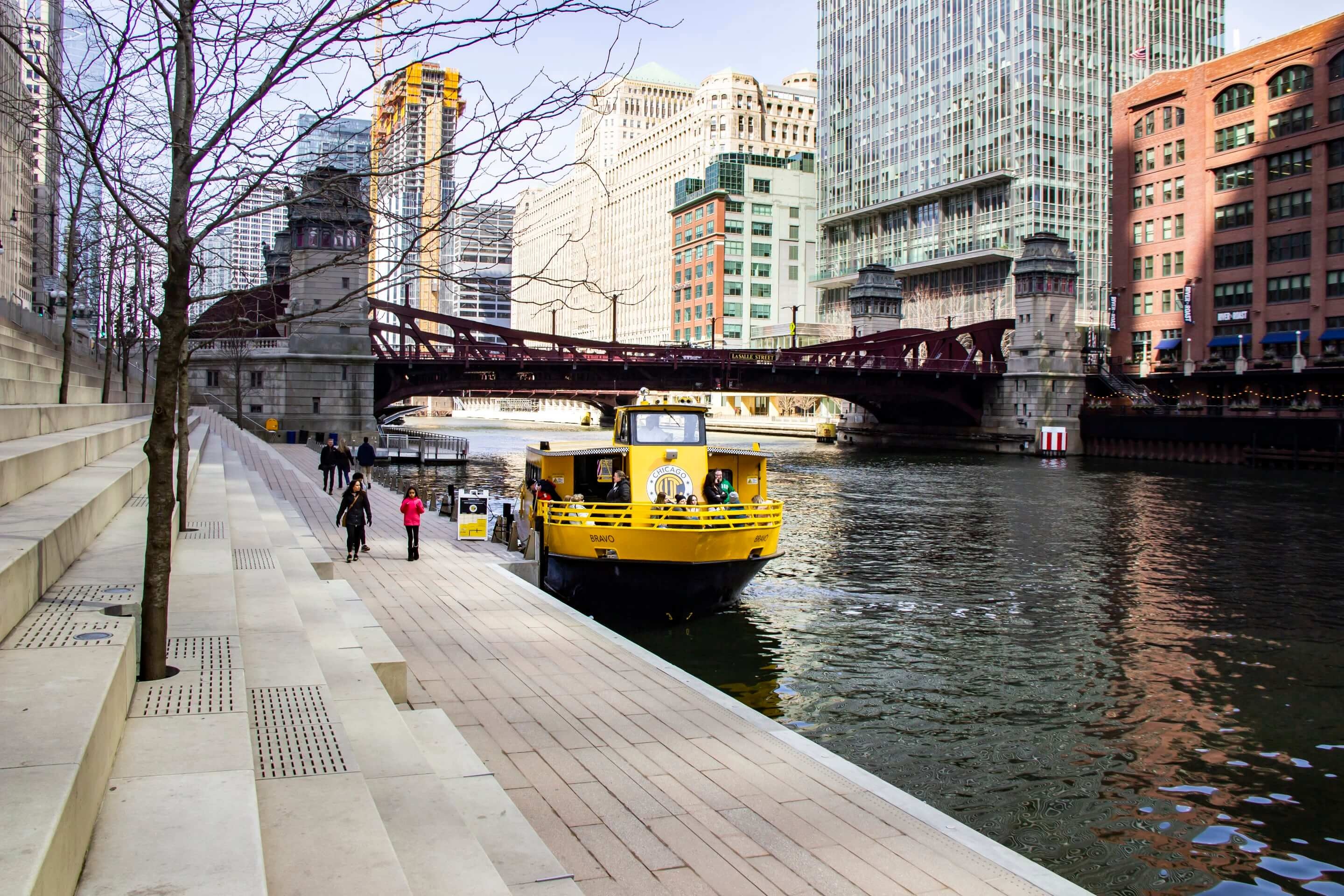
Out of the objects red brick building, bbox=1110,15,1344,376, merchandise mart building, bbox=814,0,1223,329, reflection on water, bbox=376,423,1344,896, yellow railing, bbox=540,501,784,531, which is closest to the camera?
reflection on water, bbox=376,423,1344,896

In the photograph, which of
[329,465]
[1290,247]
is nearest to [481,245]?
[329,465]

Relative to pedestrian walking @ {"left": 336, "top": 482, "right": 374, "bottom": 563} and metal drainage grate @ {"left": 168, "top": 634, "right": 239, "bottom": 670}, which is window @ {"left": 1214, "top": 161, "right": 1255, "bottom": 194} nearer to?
pedestrian walking @ {"left": 336, "top": 482, "right": 374, "bottom": 563}

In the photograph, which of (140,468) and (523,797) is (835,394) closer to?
(140,468)

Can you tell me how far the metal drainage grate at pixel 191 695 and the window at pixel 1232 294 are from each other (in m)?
89.5

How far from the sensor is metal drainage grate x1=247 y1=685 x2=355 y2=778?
7.09 metres

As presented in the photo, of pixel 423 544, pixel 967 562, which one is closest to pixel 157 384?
pixel 423 544

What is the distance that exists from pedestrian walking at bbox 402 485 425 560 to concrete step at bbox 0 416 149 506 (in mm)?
5597

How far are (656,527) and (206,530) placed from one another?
8401 millimetres

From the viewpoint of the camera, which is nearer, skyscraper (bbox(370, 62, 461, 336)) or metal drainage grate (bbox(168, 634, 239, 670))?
metal drainage grate (bbox(168, 634, 239, 670))

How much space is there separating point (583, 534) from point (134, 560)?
11568 millimetres

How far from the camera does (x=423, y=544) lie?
25.0 m

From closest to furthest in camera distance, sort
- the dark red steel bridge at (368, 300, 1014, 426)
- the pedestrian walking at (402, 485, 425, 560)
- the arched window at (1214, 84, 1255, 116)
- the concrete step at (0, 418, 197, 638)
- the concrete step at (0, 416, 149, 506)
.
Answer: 1. the concrete step at (0, 418, 197, 638)
2. the concrete step at (0, 416, 149, 506)
3. the pedestrian walking at (402, 485, 425, 560)
4. the dark red steel bridge at (368, 300, 1014, 426)
5. the arched window at (1214, 84, 1255, 116)

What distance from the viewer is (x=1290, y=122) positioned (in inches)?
3091

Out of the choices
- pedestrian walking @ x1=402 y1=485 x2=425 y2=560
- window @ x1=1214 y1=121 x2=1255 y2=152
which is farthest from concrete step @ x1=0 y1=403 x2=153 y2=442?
window @ x1=1214 y1=121 x2=1255 y2=152
